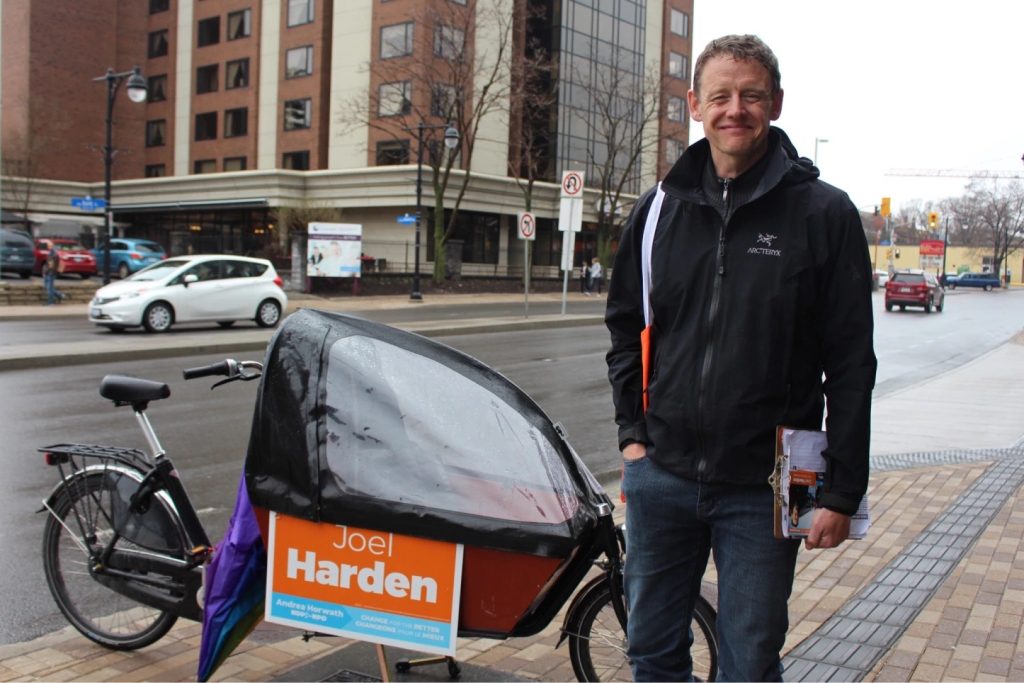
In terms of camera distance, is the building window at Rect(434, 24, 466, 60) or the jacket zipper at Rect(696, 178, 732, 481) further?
the building window at Rect(434, 24, 466, 60)

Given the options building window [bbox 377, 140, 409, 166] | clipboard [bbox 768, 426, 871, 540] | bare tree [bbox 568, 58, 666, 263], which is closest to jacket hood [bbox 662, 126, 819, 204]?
clipboard [bbox 768, 426, 871, 540]

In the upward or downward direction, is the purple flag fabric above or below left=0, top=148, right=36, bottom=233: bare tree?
below

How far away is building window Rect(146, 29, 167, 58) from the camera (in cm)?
5978

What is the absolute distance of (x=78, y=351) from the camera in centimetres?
1407

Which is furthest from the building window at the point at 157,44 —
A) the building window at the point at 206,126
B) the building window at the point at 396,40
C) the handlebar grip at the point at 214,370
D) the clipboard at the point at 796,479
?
the clipboard at the point at 796,479

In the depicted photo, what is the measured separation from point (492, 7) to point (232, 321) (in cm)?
3112

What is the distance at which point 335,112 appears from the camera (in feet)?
162

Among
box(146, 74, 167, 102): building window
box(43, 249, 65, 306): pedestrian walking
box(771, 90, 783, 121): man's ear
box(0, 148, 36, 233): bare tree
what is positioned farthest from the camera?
box(146, 74, 167, 102): building window

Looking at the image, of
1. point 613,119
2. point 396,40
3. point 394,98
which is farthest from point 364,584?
point 613,119

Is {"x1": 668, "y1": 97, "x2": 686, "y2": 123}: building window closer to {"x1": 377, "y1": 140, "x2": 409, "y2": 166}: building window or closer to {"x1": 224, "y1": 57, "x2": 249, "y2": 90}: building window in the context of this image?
{"x1": 377, "y1": 140, "x2": 409, "y2": 166}: building window

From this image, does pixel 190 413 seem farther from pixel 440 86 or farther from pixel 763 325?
pixel 440 86

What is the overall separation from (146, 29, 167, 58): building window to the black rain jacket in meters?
64.5

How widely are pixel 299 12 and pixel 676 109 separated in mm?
23483

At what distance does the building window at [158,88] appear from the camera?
196 ft
